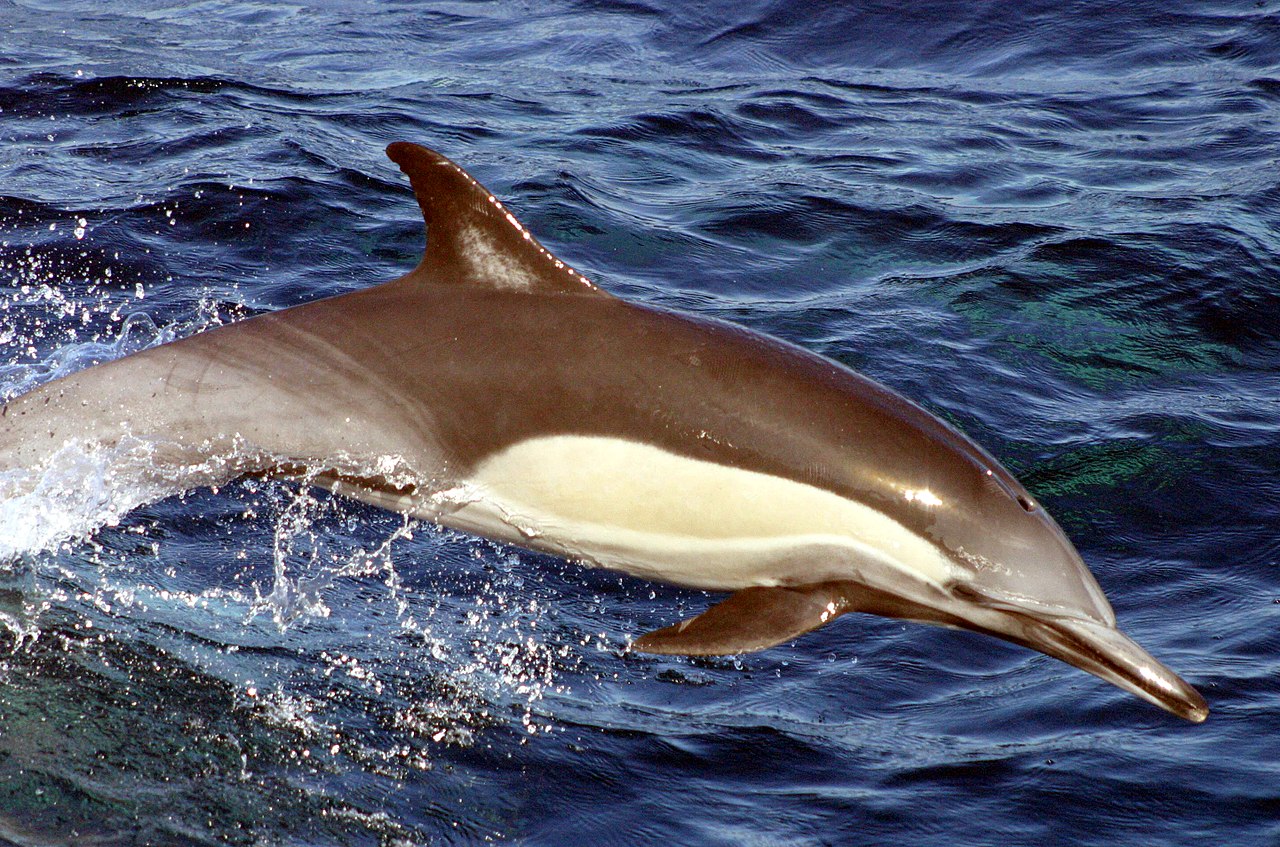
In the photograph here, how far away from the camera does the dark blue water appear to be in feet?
15.6

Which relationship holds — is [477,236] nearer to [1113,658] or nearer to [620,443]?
[620,443]

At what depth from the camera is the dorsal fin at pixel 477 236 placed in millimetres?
4629

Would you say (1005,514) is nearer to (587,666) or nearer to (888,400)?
(888,400)

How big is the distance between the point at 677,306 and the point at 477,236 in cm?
429

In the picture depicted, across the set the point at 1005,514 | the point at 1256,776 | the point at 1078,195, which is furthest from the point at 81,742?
the point at 1078,195

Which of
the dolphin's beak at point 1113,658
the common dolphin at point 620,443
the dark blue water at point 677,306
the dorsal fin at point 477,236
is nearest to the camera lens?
the dolphin's beak at point 1113,658

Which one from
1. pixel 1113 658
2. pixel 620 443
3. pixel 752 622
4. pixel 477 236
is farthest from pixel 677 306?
pixel 1113 658

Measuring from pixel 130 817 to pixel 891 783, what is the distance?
2.39 meters

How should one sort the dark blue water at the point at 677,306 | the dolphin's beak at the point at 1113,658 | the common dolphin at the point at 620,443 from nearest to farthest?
the dolphin's beak at the point at 1113,658 < the common dolphin at the point at 620,443 < the dark blue water at the point at 677,306

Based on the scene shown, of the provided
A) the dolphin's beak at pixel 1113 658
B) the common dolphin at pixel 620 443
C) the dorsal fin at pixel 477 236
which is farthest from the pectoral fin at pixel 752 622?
the dorsal fin at pixel 477 236

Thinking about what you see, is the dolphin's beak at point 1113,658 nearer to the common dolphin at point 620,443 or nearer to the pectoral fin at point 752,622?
the common dolphin at point 620,443

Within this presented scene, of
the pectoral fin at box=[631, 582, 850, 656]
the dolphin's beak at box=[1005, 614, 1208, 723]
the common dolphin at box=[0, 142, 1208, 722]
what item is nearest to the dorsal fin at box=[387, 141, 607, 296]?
the common dolphin at box=[0, 142, 1208, 722]

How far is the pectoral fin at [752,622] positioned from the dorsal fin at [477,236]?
42.3 inches

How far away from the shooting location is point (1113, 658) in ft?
14.4
